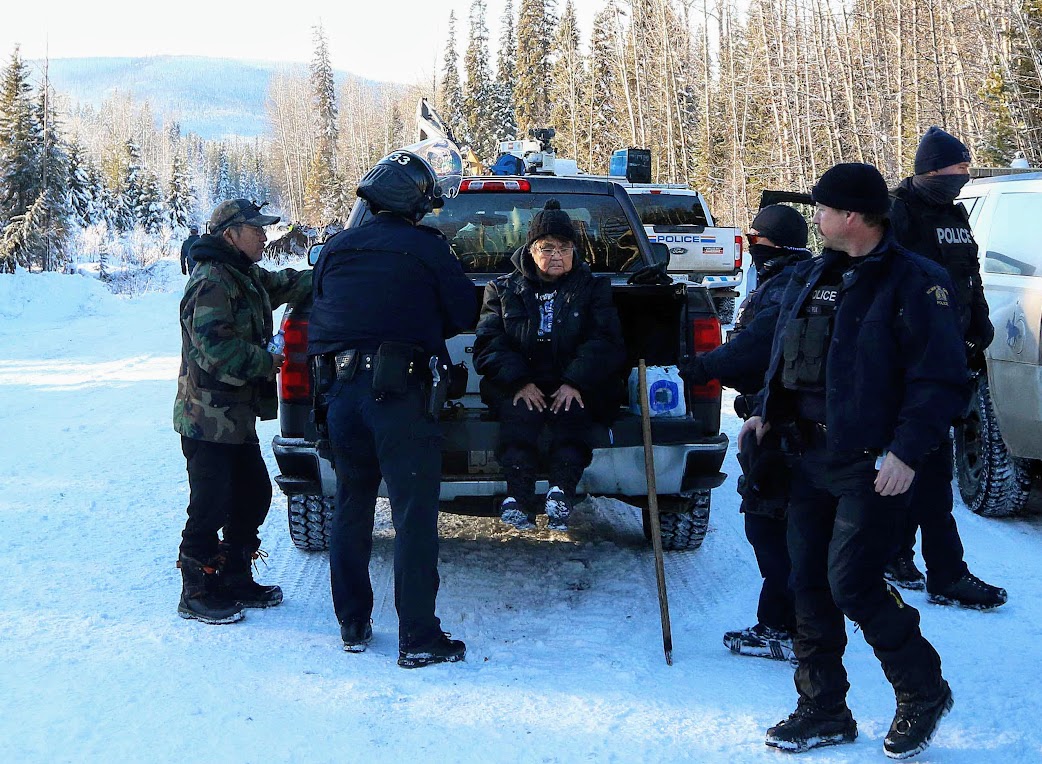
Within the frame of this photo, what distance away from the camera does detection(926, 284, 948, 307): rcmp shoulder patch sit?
9.86ft

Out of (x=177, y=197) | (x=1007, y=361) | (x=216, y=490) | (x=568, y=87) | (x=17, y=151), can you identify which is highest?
(x=568, y=87)

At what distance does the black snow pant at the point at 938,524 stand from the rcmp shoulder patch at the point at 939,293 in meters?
1.50

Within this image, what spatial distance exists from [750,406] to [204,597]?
2.56m

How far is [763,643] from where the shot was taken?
405 cm

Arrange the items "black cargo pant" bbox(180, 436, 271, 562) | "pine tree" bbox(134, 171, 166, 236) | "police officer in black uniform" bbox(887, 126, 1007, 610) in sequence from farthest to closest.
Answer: "pine tree" bbox(134, 171, 166, 236) < "police officer in black uniform" bbox(887, 126, 1007, 610) < "black cargo pant" bbox(180, 436, 271, 562)

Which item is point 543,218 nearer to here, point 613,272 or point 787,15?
point 613,272

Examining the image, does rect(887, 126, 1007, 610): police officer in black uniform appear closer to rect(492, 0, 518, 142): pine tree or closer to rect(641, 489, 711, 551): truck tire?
rect(641, 489, 711, 551): truck tire

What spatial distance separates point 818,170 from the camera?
32.8m

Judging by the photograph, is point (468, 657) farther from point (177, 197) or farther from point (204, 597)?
point (177, 197)

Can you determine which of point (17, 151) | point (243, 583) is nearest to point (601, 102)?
point (17, 151)

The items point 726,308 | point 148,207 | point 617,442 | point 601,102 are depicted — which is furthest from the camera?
point 148,207

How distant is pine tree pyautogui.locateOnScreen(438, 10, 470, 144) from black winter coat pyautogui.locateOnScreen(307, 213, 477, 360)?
64.7m

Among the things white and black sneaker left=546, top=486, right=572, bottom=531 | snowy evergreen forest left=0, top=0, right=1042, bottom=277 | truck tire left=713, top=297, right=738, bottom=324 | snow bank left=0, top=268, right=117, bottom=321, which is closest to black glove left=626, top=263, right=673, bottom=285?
white and black sneaker left=546, top=486, right=572, bottom=531

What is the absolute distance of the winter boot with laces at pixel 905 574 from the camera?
15.9ft
